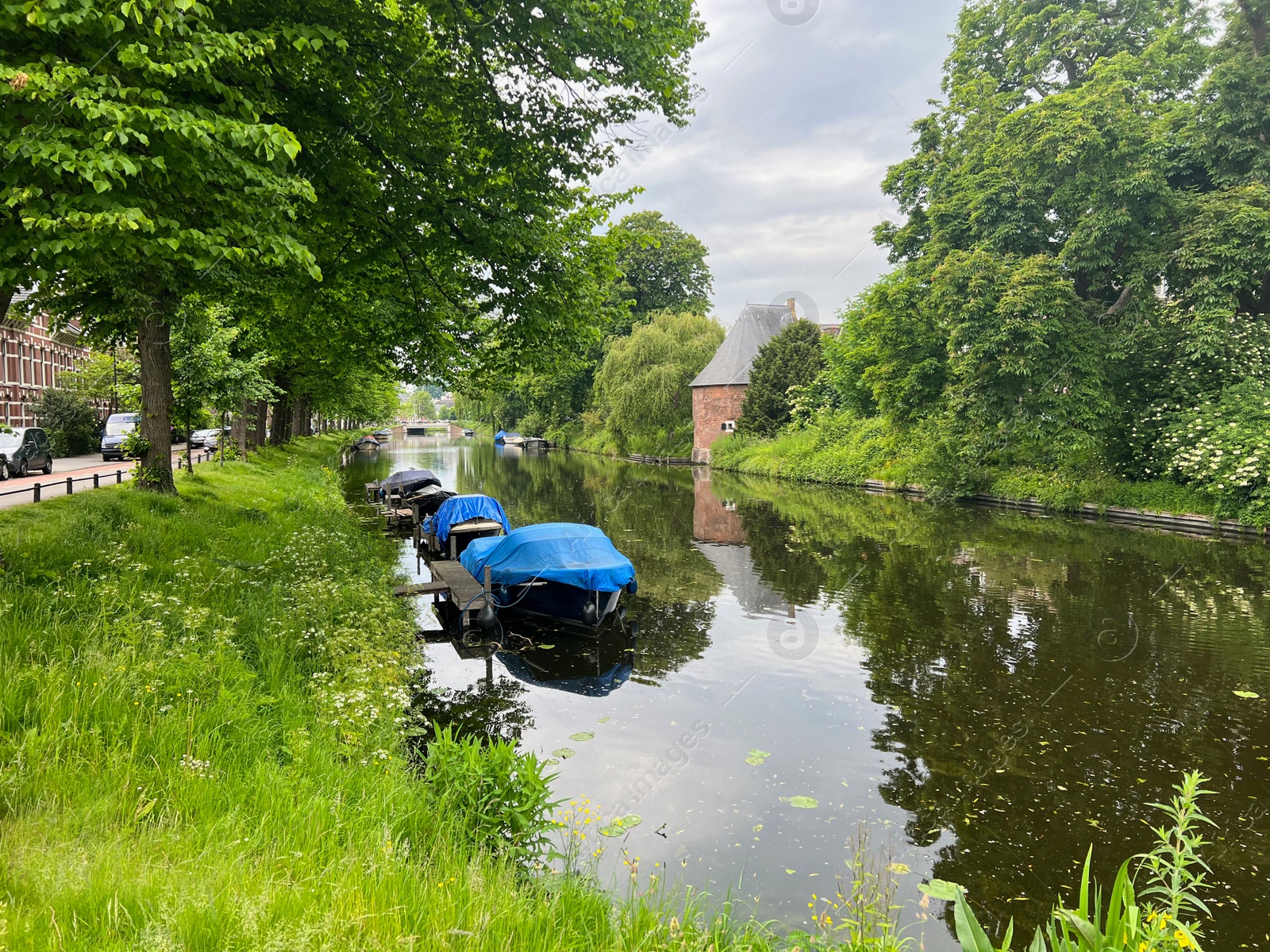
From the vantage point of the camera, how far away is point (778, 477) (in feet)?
135

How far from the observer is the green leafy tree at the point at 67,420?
1232 inches

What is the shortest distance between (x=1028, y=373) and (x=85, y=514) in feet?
82.3

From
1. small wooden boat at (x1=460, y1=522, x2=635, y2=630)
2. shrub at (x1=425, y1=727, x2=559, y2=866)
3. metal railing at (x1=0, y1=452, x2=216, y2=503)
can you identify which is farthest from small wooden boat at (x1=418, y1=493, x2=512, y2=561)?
shrub at (x1=425, y1=727, x2=559, y2=866)

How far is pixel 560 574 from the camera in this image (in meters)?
12.7

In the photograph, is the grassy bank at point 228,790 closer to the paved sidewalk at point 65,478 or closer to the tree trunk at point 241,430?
the paved sidewalk at point 65,478

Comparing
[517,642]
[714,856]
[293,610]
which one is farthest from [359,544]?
[714,856]

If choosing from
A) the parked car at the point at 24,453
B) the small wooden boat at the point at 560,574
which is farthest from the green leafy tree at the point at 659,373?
the small wooden boat at the point at 560,574

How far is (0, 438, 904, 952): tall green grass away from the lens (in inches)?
124

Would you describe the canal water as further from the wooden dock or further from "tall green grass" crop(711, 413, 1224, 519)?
"tall green grass" crop(711, 413, 1224, 519)

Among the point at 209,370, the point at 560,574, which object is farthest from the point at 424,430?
the point at 560,574

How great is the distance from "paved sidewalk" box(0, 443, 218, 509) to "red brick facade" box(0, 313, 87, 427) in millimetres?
5100

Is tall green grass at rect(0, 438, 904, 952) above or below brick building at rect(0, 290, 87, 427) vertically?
below

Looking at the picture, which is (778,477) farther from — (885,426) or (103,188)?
(103,188)

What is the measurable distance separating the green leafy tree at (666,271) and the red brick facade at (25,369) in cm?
3933
